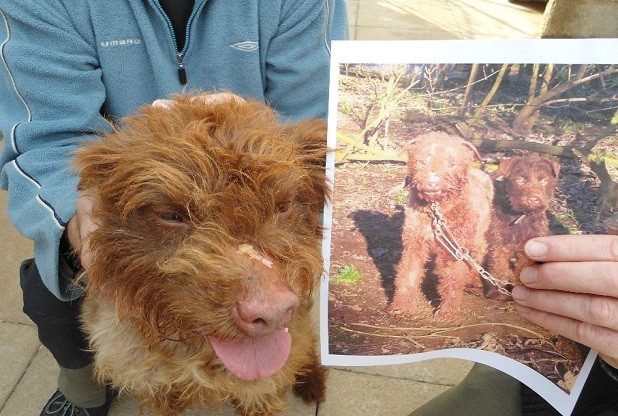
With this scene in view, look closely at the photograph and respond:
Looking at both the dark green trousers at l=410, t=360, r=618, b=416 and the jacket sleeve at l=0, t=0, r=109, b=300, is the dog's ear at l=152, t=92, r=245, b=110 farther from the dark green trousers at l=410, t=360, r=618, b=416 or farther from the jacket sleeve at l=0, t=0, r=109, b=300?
the dark green trousers at l=410, t=360, r=618, b=416

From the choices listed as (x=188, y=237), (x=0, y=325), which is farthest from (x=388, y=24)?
(x=188, y=237)

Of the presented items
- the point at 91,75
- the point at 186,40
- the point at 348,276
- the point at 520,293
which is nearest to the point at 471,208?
the point at 520,293

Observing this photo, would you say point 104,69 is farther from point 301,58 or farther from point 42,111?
point 301,58

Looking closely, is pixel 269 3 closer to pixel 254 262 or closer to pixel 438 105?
pixel 438 105

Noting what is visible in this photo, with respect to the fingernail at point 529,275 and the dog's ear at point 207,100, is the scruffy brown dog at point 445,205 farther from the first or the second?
the dog's ear at point 207,100

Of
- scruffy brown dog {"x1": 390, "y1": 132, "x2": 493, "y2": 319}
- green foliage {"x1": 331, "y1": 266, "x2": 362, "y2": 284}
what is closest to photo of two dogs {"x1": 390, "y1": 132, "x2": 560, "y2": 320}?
scruffy brown dog {"x1": 390, "y1": 132, "x2": 493, "y2": 319}
